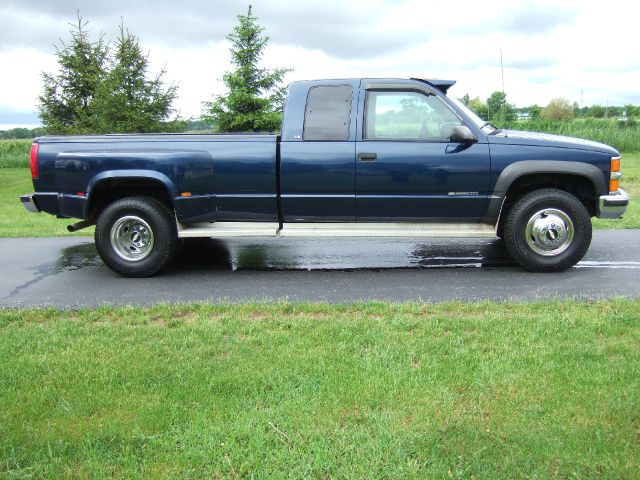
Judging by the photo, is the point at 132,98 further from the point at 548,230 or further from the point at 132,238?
the point at 548,230

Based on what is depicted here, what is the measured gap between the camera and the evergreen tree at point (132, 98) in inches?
658

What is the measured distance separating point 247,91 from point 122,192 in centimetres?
1235

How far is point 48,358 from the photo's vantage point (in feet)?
14.1

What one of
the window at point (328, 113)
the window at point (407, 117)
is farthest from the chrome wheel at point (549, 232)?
the window at point (328, 113)

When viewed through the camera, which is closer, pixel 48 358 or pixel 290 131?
pixel 48 358

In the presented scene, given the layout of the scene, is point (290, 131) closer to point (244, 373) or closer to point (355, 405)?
point (244, 373)

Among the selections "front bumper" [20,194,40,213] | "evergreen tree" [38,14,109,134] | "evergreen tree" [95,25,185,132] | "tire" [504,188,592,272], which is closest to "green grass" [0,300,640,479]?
"tire" [504,188,592,272]

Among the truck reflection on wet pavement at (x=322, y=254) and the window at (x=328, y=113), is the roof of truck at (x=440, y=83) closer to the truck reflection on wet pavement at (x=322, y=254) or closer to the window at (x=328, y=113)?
the window at (x=328, y=113)

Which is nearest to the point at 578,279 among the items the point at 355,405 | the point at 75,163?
the point at 355,405

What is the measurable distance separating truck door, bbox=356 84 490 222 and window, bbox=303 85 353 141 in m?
0.21

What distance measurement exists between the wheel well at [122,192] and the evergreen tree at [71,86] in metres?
17.0

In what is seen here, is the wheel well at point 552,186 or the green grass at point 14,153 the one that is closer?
the wheel well at point 552,186

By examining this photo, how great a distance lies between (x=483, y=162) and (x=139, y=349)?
4.06 meters

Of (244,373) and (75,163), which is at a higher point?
(75,163)
